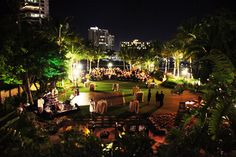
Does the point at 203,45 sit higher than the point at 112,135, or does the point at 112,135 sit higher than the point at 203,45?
the point at 203,45

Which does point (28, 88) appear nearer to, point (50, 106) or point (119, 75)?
point (50, 106)

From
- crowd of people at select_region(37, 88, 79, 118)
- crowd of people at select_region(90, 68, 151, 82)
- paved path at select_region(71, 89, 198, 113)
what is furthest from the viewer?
crowd of people at select_region(90, 68, 151, 82)

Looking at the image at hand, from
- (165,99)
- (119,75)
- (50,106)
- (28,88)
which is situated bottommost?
(165,99)

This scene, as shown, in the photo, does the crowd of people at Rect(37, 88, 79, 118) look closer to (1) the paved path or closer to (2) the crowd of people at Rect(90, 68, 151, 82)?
(1) the paved path

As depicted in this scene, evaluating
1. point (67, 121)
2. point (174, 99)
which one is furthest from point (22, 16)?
point (174, 99)

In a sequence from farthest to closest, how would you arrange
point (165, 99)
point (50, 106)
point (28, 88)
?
point (165, 99)
point (28, 88)
point (50, 106)

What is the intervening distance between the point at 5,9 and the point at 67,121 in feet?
31.2

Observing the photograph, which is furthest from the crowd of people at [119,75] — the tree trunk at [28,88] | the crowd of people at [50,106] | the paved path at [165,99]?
the crowd of people at [50,106]

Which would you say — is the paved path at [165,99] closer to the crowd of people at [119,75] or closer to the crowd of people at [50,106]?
the crowd of people at [50,106]

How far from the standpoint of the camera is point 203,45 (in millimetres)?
9812

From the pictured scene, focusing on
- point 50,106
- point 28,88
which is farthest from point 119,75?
point 50,106

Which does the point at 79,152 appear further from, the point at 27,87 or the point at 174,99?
the point at 174,99

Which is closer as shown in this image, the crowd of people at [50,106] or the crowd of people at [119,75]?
the crowd of people at [50,106]

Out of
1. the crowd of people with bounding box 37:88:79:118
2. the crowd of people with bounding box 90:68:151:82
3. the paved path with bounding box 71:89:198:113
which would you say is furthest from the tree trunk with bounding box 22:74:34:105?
the crowd of people with bounding box 90:68:151:82
